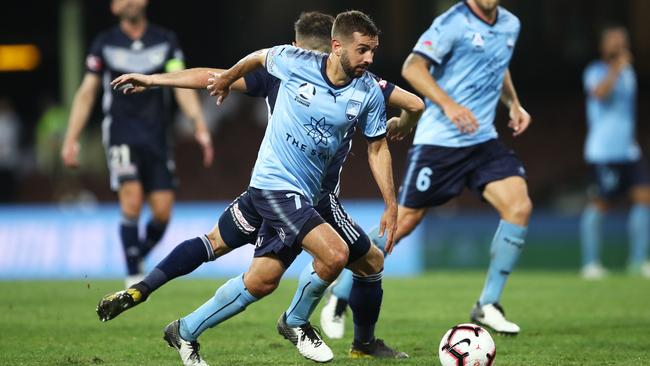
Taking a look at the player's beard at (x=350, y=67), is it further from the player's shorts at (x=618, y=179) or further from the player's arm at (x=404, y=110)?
the player's shorts at (x=618, y=179)

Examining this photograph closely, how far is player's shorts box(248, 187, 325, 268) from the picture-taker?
19.8 feet

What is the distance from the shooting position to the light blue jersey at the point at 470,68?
26.2 feet

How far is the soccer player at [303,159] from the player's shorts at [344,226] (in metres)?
0.19

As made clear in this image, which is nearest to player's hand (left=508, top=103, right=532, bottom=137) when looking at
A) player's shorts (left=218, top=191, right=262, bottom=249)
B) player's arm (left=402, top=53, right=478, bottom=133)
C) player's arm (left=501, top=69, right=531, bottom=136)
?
player's arm (left=501, top=69, right=531, bottom=136)

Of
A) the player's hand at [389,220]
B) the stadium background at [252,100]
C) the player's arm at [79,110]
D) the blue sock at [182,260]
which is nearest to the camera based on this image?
the player's hand at [389,220]

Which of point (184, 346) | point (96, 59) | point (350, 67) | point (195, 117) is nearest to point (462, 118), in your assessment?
point (350, 67)

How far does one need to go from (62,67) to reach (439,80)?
63.5ft

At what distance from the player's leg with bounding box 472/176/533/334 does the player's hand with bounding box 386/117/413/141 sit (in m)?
1.24

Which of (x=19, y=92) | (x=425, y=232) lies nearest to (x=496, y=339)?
(x=425, y=232)

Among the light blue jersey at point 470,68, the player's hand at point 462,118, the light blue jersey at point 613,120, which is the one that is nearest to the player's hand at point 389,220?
the player's hand at point 462,118

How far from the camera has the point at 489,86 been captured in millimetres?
8094

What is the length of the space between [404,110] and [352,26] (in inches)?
29.8

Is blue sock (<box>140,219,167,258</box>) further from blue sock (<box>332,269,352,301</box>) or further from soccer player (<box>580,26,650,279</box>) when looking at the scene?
soccer player (<box>580,26,650,279</box>)

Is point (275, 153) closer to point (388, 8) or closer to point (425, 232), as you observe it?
point (425, 232)
